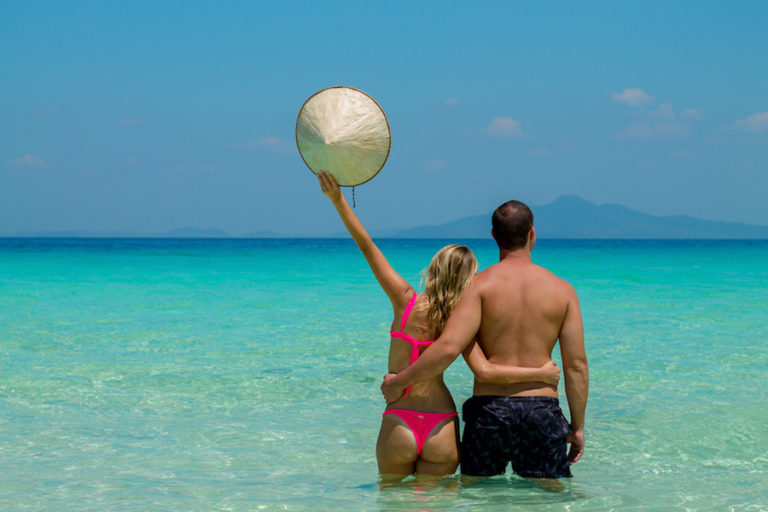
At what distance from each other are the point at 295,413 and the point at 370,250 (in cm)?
355

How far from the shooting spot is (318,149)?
12.8ft

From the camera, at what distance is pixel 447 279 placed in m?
3.72

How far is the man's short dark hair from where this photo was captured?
3701 mm

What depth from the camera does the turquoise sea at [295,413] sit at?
455cm

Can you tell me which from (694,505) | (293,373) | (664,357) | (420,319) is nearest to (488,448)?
(420,319)

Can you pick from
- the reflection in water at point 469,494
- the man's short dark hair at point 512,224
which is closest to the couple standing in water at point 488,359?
the man's short dark hair at point 512,224

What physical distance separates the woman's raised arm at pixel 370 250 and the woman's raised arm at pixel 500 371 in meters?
0.46

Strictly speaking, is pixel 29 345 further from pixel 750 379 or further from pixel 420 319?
pixel 750 379

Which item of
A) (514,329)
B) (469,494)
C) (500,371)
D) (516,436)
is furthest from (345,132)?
(469,494)

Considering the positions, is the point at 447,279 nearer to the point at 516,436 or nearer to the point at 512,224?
the point at 512,224

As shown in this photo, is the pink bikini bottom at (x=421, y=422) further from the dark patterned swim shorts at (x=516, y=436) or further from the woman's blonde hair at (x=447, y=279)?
the woman's blonde hair at (x=447, y=279)

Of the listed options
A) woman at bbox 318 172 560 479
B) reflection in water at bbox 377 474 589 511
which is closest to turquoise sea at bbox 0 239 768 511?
reflection in water at bbox 377 474 589 511

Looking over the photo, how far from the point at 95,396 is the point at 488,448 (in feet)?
16.9

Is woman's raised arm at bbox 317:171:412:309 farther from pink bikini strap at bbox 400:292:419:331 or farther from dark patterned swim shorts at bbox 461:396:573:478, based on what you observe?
dark patterned swim shorts at bbox 461:396:573:478
